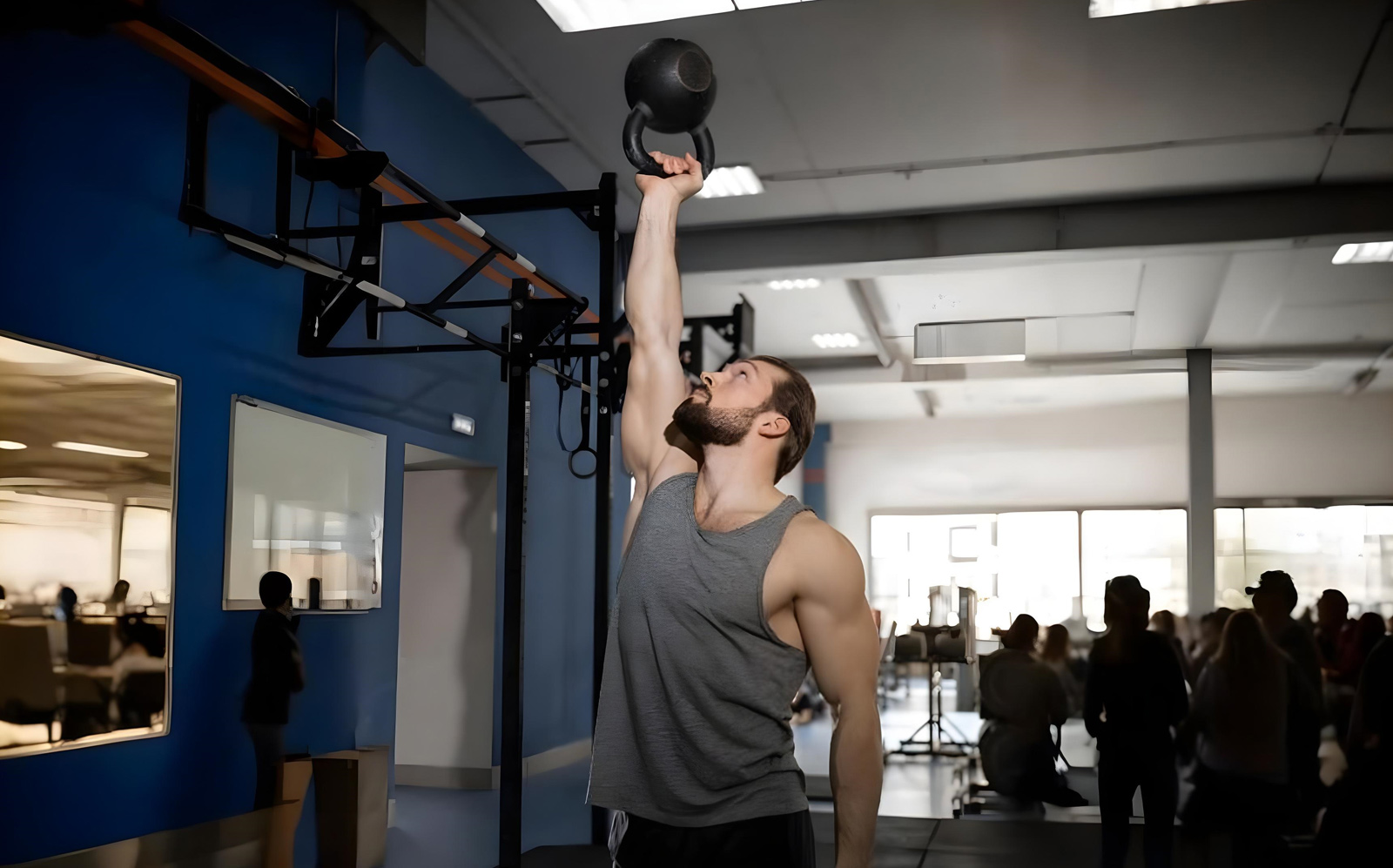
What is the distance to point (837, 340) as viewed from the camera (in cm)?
838

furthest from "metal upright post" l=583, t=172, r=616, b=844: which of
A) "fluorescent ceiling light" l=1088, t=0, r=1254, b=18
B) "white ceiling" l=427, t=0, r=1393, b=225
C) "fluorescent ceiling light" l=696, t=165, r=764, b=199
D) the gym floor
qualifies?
"fluorescent ceiling light" l=1088, t=0, r=1254, b=18

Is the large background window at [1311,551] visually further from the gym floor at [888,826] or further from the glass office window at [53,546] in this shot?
the glass office window at [53,546]

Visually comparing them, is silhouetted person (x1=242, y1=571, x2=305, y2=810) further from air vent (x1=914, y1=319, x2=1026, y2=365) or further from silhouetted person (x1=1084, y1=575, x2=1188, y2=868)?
air vent (x1=914, y1=319, x2=1026, y2=365)

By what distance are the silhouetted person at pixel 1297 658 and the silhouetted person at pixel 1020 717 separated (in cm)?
108

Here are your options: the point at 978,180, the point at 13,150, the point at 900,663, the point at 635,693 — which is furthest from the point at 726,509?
the point at 900,663

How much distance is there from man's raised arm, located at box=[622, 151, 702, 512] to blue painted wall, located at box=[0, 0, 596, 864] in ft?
6.44

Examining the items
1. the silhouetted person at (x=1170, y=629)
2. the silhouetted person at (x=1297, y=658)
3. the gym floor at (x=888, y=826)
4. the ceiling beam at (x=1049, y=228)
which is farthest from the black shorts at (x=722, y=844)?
the ceiling beam at (x=1049, y=228)

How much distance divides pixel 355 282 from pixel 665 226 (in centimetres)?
212

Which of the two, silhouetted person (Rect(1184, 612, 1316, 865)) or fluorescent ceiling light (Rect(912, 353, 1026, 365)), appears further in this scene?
fluorescent ceiling light (Rect(912, 353, 1026, 365))

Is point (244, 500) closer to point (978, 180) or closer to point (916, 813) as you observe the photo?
point (916, 813)

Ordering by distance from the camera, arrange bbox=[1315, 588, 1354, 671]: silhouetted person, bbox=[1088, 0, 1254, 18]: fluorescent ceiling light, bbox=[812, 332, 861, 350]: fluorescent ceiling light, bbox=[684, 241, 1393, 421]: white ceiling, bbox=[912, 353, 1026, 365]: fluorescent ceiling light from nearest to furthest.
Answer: bbox=[1088, 0, 1254, 18]: fluorescent ceiling light, bbox=[1315, 588, 1354, 671]: silhouetted person, bbox=[684, 241, 1393, 421]: white ceiling, bbox=[912, 353, 1026, 365]: fluorescent ceiling light, bbox=[812, 332, 861, 350]: fluorescent ceiling light

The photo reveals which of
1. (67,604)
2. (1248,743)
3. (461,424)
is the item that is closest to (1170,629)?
(1248,743)

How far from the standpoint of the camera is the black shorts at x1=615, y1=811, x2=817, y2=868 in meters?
1.40

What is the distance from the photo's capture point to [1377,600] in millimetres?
5598
